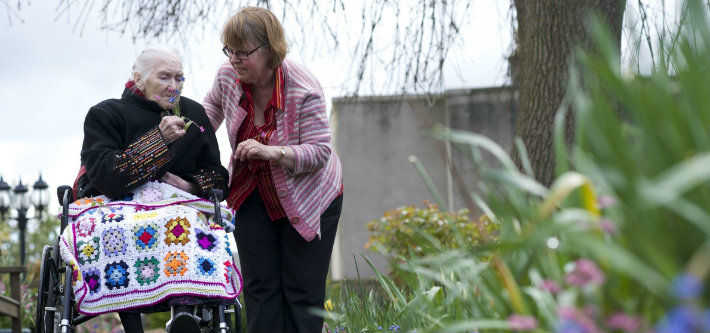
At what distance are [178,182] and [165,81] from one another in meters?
0.37

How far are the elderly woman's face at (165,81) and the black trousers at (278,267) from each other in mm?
466

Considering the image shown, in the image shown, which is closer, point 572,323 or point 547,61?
point 572,323

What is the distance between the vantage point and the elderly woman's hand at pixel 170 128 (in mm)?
3189

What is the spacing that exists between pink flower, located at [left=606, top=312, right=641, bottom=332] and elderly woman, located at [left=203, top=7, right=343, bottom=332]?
6.78 feet

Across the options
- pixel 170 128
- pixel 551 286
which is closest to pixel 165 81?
pixel 170 128

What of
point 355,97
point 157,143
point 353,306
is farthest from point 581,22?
point 157,143

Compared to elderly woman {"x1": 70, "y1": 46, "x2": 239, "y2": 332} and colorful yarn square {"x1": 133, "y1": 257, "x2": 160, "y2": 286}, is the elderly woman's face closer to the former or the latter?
elderly woman {"x1": 70, "y1": 46, "x2": 239, "y2": 332}

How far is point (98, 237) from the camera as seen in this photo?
10.2 feet

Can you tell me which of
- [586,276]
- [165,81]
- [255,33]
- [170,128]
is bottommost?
[586,276]

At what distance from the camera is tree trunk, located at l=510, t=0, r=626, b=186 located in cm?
499

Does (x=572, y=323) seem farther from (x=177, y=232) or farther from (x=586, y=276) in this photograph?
(x=177, y=232)

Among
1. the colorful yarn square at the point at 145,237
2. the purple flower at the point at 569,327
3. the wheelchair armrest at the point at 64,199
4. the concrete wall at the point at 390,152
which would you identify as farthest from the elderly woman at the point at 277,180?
the concrete wall at the point at 390,152

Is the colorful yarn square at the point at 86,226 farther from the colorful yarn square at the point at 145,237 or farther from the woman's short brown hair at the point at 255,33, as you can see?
the woman's short brown hair at the point at 255,33

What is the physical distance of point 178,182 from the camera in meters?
3.36
